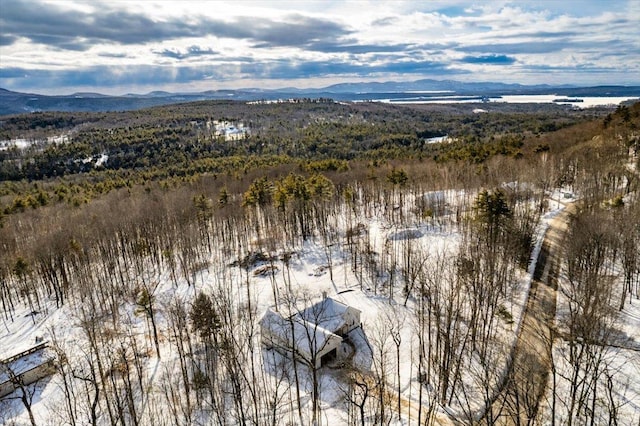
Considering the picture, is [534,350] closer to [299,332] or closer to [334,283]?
[299,332]

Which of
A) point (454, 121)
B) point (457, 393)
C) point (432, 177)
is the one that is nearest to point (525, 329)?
point (457, 393)

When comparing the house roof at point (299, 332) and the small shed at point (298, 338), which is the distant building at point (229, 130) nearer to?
the house roof at point (299, 332)

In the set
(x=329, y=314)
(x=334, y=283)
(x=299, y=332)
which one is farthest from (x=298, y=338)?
(x=334, y=283)

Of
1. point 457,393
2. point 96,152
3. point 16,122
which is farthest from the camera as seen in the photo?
point 16,122

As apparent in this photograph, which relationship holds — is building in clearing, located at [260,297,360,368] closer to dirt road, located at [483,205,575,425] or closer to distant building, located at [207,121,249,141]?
dirt road, located at [483,205,575,425]

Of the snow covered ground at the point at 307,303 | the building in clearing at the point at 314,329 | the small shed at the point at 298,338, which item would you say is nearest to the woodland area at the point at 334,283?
the snow covered ground at the point at 307,303

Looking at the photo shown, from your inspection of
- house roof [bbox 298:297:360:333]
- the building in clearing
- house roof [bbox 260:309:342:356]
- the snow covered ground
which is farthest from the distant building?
house roof [bbox 260:309:342:356]

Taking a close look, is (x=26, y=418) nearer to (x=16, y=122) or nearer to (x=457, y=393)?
(x=457, y=393)
